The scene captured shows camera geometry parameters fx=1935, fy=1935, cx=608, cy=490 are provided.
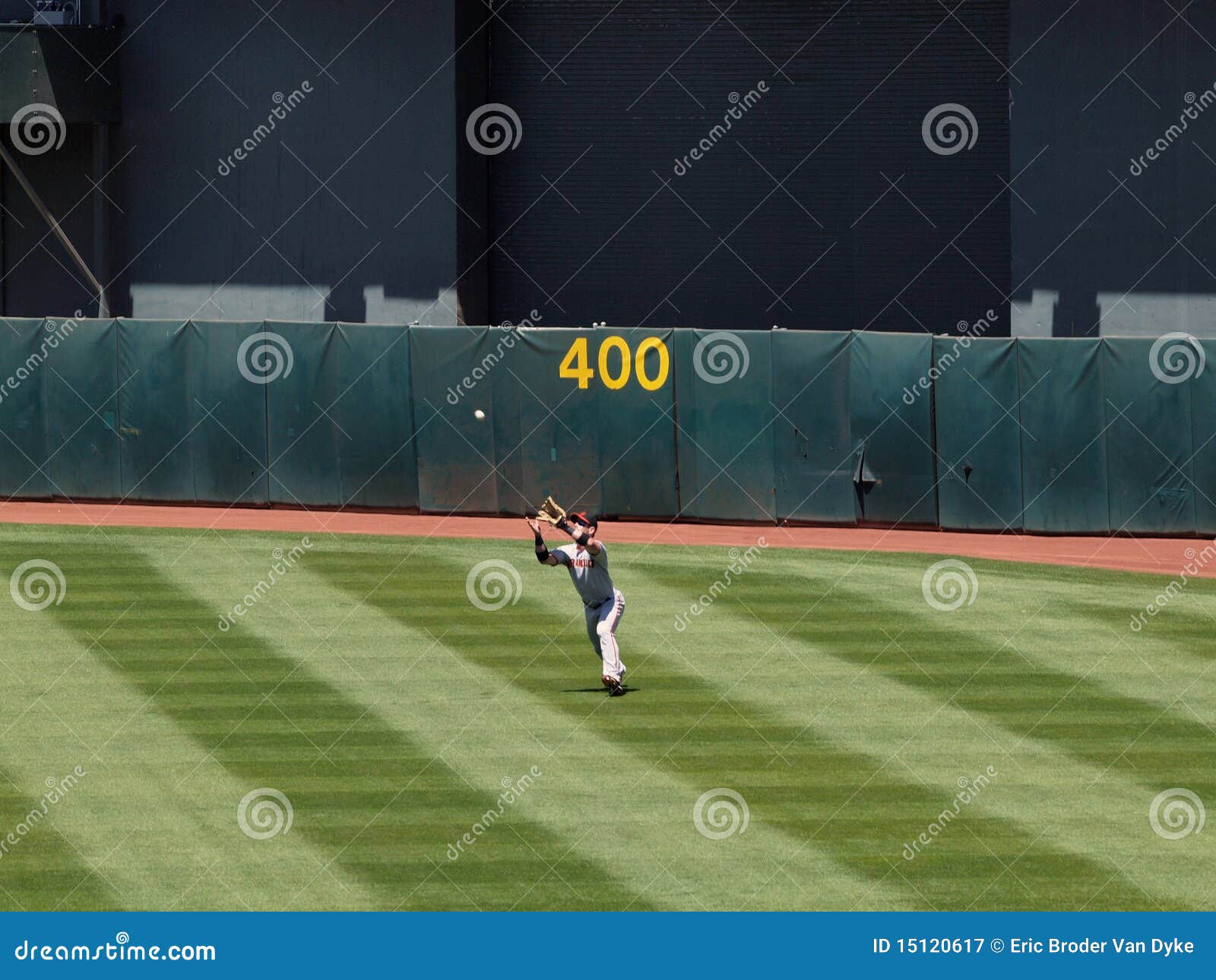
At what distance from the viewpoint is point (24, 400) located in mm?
28156

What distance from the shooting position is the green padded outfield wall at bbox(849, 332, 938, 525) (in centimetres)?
2584

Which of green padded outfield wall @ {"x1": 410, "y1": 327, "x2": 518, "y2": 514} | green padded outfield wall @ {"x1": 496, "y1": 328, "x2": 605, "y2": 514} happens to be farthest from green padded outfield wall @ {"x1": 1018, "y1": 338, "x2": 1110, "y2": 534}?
green padded outfield wall @ {"x1": 410, "y1": 327, "x2": 518, "y2": 514}

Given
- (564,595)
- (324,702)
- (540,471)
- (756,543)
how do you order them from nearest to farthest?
(324,702) < (564,595) < (756,543) < (540,471)

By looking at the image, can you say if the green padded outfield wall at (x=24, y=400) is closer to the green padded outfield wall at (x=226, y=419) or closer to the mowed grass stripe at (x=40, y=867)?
the green padded outfield wall at (x=226, y=419)

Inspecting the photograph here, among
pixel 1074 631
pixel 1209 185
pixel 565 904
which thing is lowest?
pixel 565 904

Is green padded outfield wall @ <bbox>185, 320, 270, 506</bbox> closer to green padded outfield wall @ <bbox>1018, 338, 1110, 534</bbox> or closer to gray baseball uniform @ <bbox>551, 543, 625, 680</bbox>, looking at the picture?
green padded outfield wall @ <bbox>1018, 338, 1110, 534</bbox>

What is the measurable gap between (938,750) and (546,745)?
3181 mm

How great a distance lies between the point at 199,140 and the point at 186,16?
6.99 ft

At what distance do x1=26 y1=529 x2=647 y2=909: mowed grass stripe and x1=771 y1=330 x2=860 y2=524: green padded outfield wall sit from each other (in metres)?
8.63

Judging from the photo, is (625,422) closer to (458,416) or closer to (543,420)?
(543,420)

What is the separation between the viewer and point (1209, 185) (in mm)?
29516

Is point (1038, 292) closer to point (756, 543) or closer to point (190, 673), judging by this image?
point (756, 543)

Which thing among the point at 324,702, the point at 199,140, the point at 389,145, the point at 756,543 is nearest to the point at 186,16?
the point at 199,140

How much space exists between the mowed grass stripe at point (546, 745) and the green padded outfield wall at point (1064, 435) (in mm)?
7798
